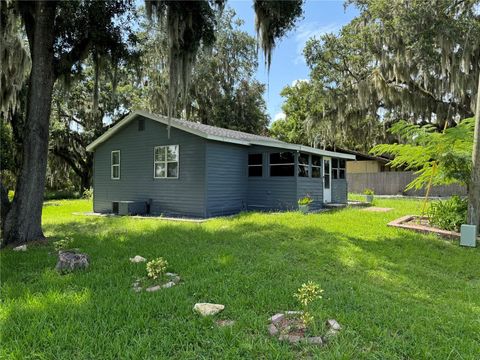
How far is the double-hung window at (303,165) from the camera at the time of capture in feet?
39.4

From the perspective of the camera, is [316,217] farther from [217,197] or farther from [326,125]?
[326,125]

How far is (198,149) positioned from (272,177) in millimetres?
2907

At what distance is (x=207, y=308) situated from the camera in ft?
10.9

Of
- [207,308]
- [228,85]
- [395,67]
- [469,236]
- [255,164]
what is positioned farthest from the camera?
[228,85]

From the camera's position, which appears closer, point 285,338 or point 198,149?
point 285,338

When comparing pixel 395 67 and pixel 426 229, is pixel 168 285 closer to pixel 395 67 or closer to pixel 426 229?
pixel 426 229

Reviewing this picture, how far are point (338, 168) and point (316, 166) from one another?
90.7 inches

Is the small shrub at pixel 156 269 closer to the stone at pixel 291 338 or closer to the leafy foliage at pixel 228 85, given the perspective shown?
the stone at pixel 291 338

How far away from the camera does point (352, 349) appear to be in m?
2.65

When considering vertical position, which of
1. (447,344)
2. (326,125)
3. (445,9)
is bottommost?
(447,344)

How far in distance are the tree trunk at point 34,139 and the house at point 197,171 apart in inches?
186

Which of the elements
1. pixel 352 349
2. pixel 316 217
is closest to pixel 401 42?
pixel 316 217

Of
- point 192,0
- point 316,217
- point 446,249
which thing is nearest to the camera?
point 446,249

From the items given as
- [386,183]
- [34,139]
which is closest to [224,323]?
[34,139]
